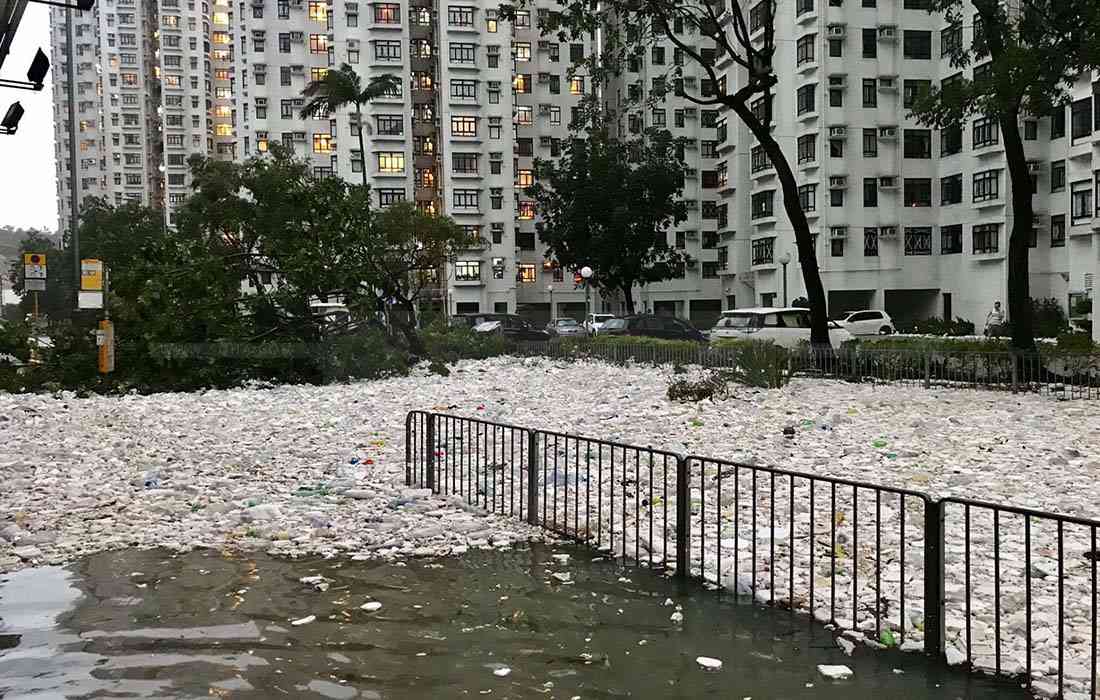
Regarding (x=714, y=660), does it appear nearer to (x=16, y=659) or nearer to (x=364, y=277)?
(x=16, y=659)

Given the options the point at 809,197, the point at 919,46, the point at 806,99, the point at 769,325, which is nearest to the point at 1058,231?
the point at 809,197

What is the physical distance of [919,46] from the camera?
170ft

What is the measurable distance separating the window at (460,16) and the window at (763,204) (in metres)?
27.7

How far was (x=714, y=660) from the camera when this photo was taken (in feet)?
16.5

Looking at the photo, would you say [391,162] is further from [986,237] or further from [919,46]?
[986,237]

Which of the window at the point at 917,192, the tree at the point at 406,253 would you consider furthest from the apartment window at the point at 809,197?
the tree at the point at 406,253

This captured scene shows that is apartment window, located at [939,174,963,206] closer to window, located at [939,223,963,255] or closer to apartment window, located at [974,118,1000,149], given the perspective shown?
window, located at [939,223,963,255]

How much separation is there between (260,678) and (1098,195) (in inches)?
1325

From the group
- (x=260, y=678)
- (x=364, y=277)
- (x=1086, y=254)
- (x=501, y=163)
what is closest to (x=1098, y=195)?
Result: (x=1086, y=254)

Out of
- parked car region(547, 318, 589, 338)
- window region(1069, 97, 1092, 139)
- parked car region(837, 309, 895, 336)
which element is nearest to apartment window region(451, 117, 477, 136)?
parked car region(547, 318, 589, 338)

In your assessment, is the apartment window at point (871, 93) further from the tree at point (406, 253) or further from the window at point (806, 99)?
the tree at point (406, 253)

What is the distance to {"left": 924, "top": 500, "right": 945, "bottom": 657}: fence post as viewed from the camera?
499cm

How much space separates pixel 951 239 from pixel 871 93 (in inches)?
351

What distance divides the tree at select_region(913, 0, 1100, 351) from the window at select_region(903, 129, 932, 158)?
3250 centimetres
